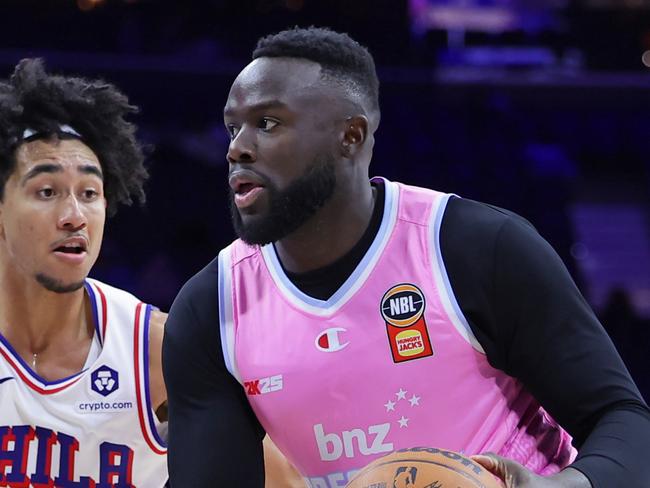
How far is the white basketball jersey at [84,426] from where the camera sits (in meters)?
3.29

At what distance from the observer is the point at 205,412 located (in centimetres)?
270

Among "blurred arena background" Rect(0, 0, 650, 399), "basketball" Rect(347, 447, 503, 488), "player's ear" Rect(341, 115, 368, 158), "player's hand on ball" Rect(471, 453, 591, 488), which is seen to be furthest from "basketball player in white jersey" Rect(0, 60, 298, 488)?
"blurred arena background" Rect(0, 0, 650, 399)

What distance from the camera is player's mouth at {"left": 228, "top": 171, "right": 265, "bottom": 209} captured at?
254 centimetres

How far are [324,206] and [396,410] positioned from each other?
524 mm

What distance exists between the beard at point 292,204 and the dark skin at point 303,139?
15 mm

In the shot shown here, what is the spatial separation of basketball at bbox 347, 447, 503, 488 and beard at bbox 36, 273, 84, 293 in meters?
1.50

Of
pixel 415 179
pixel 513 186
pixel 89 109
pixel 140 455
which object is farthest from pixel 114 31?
pixel 140 455

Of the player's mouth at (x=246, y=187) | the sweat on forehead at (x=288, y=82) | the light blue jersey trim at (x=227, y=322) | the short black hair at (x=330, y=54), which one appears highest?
the short black hair at (x=330, y=54)

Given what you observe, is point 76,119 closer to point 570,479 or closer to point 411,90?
point 570,479

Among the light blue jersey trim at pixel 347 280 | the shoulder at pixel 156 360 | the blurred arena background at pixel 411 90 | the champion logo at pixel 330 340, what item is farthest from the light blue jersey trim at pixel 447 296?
the blurred arena background at pixel 411 90

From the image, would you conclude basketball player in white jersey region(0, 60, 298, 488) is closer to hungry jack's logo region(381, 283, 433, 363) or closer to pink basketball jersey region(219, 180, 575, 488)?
pink basketball jersey region(219, 180, 575, 488)

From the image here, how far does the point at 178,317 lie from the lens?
9.09 ft

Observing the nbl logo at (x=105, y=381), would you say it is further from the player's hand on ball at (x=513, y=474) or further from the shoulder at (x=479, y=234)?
Answer: the player's hand on ball at (x=513, y=474)

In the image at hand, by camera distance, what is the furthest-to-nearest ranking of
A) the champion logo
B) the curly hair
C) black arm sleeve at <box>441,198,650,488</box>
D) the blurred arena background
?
the blurred arena background → the curly hair → the champion logo → black arm sleeve at <box>441,198,650,488</box>
